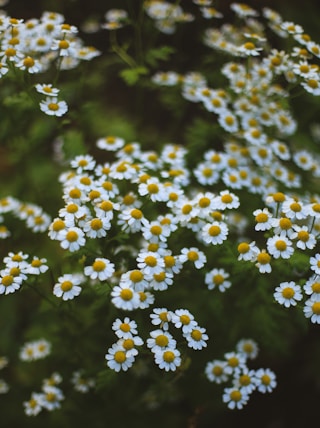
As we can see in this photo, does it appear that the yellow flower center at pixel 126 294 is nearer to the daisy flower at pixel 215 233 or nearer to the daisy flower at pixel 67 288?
the daisy flower at pixel 67 288

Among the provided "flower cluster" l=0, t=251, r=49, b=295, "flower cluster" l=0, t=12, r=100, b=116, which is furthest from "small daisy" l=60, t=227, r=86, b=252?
"flower cluster" l=0, t=12, r=100, b=116

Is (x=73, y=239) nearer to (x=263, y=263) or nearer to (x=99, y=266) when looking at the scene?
(x=99, y=266)

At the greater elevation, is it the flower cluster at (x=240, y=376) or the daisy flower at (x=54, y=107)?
the daisy flower at (x=54, y=107)

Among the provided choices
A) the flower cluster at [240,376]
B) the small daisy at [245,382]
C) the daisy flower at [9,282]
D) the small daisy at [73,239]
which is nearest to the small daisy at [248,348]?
the flower cluster at [240,376]

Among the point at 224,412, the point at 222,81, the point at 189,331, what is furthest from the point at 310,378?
the point at 222,81

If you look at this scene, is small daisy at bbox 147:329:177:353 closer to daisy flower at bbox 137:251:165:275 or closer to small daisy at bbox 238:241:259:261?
daisy flower at bbox 137:251:165:275

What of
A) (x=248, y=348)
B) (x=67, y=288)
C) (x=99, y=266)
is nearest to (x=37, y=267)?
(x=67, y=288)

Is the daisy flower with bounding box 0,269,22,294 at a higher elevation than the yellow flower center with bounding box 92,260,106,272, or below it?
below

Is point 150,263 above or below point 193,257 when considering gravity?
above
